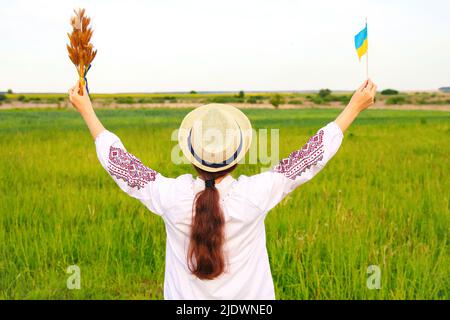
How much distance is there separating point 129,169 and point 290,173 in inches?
21.6

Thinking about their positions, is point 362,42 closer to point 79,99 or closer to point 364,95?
point 364,95

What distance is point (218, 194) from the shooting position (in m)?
1.75

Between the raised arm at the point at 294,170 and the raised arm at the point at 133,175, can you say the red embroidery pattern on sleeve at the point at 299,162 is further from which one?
the raised arm at the point at 133,175

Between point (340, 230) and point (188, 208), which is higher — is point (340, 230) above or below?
below

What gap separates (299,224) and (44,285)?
2.04 meters

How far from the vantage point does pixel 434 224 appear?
466 centimetres

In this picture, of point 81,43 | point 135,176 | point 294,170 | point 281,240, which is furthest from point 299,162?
point 281,240

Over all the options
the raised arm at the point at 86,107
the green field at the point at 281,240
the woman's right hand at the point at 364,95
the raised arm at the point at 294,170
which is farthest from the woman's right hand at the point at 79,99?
the green field at the point at 281,240

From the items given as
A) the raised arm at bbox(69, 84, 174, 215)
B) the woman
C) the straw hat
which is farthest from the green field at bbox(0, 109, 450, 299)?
the straw hat

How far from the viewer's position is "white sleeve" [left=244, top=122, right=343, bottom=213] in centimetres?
177

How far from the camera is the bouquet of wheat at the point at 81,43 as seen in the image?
1.68 m

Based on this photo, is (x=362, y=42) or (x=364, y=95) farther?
(x=364, y=95)
